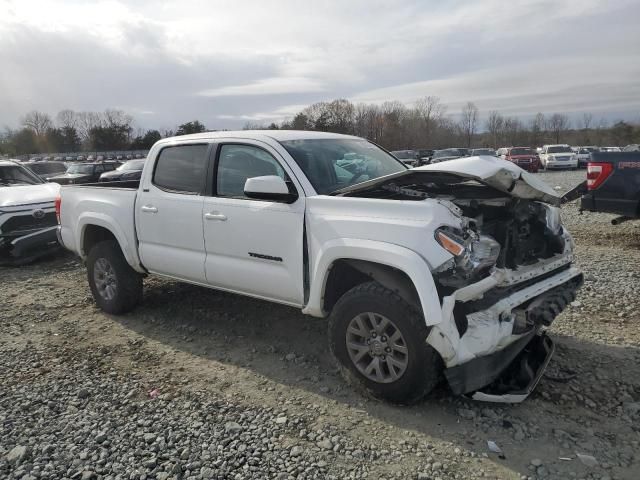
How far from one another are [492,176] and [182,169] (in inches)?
116

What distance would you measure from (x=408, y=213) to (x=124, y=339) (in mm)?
3287

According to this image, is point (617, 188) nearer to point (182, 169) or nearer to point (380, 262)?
point (380, 262)

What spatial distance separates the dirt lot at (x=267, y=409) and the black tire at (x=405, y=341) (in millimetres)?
157

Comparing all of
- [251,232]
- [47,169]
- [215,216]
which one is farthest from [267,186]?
[47,169]

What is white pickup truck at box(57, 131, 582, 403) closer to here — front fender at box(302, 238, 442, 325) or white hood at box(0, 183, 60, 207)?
front fender at box(302, 238, 442, 325)

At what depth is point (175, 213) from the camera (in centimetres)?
474

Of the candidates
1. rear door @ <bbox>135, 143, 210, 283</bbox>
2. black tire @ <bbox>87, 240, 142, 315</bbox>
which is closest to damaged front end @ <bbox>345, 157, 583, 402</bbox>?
rear door @ <bbox>135, 143, 210, 283</bbox>

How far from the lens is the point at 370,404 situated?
3.55 meters

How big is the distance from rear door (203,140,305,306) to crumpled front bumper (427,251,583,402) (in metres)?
1.26

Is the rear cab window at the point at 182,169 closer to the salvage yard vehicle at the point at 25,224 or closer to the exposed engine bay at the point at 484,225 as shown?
the exposed engine bay at the point at 484,225

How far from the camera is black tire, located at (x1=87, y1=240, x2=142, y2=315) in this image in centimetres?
550

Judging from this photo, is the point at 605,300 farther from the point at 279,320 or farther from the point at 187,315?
the point at 187,315

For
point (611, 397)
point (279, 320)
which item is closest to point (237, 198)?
point (279, 320)

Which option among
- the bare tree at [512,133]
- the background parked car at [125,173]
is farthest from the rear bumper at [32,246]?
the bare tree at [512,133]
